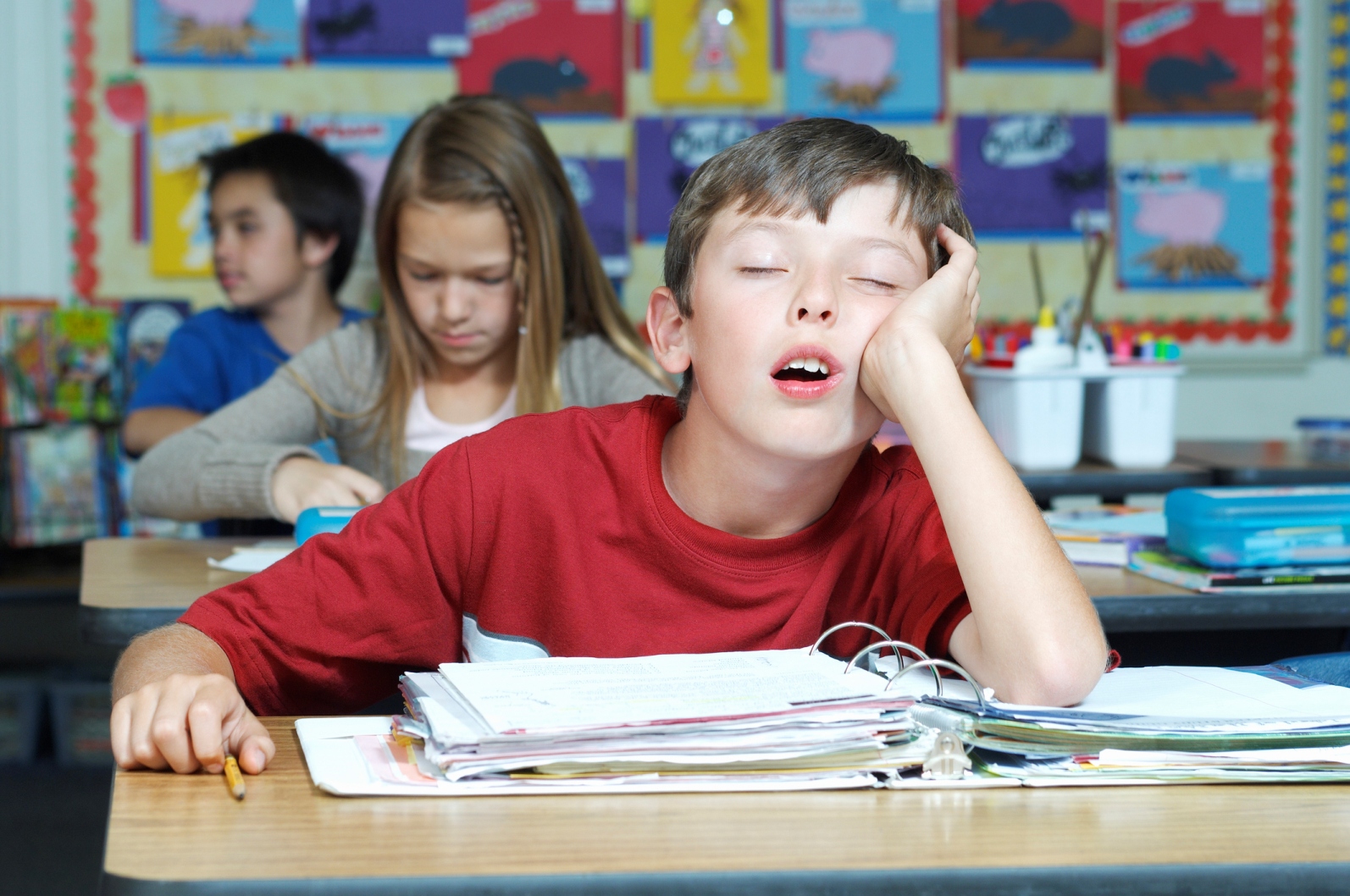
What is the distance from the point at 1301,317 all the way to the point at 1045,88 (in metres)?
0.88

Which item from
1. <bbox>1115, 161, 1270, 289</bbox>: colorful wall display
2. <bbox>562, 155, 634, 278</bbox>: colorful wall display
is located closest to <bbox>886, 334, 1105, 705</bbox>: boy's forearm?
<bbox>562, 155, 634, 278</bbox>: colorful wall display

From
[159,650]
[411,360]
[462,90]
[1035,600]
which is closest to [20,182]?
[462,90]

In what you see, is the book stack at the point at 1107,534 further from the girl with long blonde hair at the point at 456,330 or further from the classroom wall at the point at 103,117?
the classroom wall at the point at 103,117

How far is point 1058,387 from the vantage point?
89.3 inches

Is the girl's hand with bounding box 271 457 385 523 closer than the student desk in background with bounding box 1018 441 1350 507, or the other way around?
the girl's hand with bounding box 271 457 385 523

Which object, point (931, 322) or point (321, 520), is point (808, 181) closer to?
point (931, 322)

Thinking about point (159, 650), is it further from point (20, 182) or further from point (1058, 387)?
point (20, 182)

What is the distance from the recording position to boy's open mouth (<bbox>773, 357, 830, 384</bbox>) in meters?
0.95

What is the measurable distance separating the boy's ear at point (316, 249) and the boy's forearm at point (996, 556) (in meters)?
1.92

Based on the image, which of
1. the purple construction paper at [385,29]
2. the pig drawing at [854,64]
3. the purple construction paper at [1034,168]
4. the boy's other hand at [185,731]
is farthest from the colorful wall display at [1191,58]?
the boy's other hand at [185,731]

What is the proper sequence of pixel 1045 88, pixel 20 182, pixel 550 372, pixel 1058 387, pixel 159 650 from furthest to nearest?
pixel 1045 88
pixel 20 182
pixel 1058 387
pixel 550 372
pixel 159 650

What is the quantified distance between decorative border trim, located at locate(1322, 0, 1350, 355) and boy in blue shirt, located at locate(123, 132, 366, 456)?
94.5 inches

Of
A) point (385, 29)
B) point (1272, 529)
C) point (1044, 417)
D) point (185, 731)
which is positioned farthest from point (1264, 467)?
point (385, 29)

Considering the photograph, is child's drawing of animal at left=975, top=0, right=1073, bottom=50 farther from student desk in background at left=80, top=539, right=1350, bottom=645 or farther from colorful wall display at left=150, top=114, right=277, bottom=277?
student desk in background at left=80, top=539, right=1350, bottom=645
